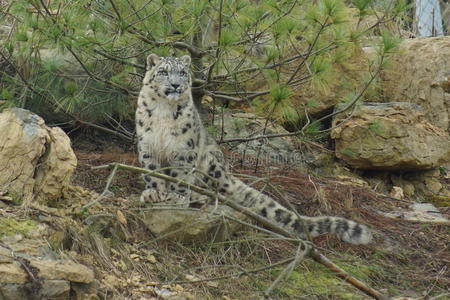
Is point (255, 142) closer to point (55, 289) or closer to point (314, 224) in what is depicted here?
point (314, 224)

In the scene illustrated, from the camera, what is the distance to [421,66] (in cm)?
1017

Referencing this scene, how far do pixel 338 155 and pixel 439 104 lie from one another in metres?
2.36

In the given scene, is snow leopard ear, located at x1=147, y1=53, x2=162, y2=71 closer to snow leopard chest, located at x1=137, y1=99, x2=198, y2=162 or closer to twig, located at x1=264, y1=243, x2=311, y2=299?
snow leopard chest, located at x1=137, y1=99, x2=198, y2=162

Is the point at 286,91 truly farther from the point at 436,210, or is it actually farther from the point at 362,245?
the point at 436,210

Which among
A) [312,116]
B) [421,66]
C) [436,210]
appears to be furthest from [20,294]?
[421,66]

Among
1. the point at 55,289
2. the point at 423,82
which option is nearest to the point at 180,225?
the point at 55,289

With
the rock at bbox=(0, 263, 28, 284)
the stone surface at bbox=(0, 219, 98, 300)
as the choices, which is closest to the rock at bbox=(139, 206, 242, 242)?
the stone surface at bbox=(0, 219, 98, 300)

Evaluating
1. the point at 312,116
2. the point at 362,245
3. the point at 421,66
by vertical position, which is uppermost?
the point at 421,66

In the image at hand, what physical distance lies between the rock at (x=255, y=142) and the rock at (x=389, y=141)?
2.27 feet

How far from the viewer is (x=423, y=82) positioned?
1016 centimetres

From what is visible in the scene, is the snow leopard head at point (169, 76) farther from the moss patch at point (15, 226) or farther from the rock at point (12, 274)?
the rock at point (12, 274)

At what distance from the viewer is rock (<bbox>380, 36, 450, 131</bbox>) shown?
33.0ft

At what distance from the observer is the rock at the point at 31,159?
5051mm

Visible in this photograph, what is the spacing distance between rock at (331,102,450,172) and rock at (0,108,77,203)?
414cm
